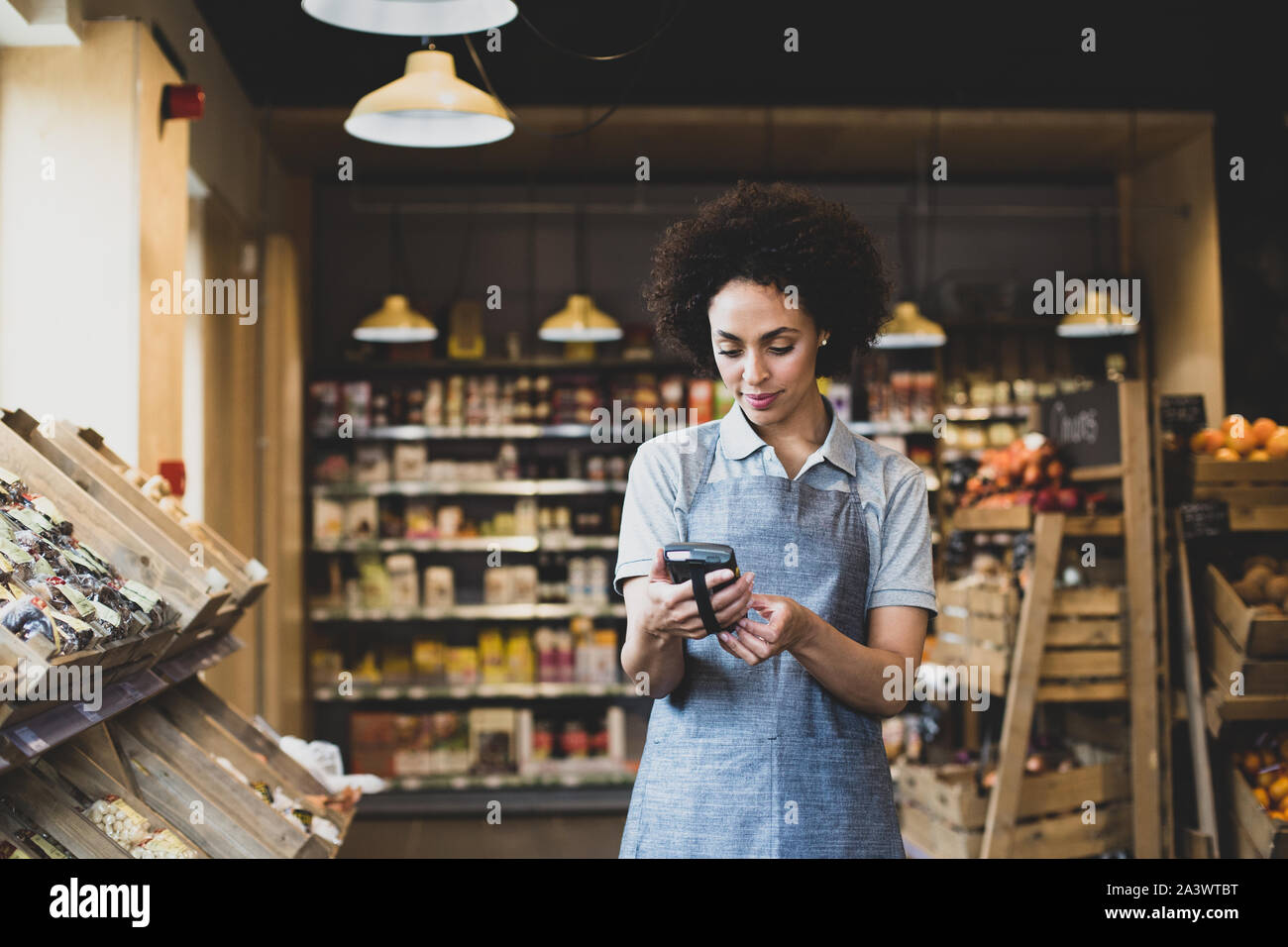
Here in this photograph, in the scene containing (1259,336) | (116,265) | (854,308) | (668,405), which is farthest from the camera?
(668,405)

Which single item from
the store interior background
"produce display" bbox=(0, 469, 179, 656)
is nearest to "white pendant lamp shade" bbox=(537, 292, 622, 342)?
the store interior background

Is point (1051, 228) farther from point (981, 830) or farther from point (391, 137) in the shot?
point (391, 137)

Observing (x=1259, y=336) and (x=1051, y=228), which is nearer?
(x=1259, y=336)

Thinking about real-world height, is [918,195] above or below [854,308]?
above

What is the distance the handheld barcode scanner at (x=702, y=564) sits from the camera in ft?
4.70

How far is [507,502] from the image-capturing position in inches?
274

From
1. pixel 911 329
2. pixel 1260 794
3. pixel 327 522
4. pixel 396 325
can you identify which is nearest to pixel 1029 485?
pixel 1260 794

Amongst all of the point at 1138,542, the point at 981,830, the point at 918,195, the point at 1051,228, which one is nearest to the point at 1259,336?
the point at 1051,228

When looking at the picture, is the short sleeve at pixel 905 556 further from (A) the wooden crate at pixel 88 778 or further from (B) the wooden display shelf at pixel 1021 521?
(B) the wooden display shelf at pixel 1021 521

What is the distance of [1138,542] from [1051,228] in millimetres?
4093

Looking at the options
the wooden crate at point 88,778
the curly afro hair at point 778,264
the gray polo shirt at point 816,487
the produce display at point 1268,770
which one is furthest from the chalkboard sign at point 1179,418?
the wooden crate at point 88,778

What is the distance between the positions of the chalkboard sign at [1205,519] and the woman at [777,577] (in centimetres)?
244

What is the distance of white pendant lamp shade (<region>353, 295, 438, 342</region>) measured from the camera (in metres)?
5.84

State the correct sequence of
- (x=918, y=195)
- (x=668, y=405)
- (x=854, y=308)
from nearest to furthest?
(x=854, y=308), (x=668, y=405), (x=918, y=195)
